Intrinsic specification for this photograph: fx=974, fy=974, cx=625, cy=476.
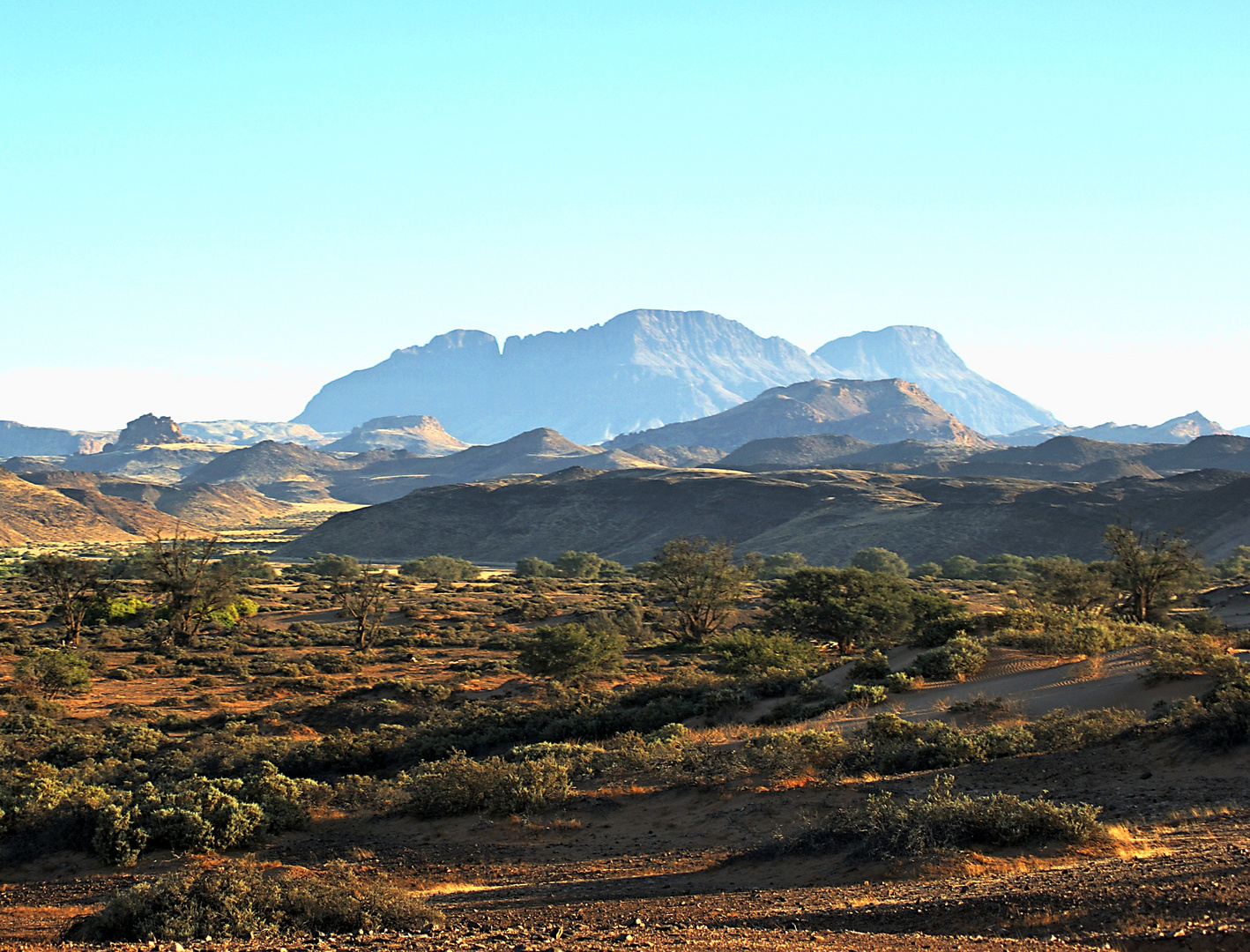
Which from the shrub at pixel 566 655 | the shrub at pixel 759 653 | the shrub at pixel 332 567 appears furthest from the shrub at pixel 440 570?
the shrub at pixel 759 653

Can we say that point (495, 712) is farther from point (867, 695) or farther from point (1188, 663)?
point (1188, 663)

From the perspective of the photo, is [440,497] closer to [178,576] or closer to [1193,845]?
[178,576]

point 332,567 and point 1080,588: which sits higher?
point 1080,588

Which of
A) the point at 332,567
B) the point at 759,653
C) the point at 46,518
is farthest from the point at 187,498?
the point at 759,653

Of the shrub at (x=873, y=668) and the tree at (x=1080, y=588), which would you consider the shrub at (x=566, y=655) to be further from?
the tree at (x=1080, y=588)

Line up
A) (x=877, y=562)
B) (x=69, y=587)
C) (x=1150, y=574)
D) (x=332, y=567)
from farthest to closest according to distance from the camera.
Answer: (x=877, y=562) → (x=332, y=567) → (x=69, y=587) → (x=1150, y=574)

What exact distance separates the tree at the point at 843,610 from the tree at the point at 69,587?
28.5 m

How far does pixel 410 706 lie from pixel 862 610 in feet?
55.3

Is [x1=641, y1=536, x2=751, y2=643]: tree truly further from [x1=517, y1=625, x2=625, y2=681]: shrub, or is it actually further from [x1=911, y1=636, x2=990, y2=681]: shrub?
[x1=911, y1=636, x2=990, y2=681]: shrub

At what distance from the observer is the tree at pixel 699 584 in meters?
42.9

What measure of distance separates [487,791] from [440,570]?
69.0m

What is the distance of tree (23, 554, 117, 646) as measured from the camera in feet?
133

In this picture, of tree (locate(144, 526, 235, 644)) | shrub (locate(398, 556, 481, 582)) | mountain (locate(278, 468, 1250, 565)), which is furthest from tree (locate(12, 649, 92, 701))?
mountain (locate(278, 468, 1250, 565))

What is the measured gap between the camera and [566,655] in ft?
103
